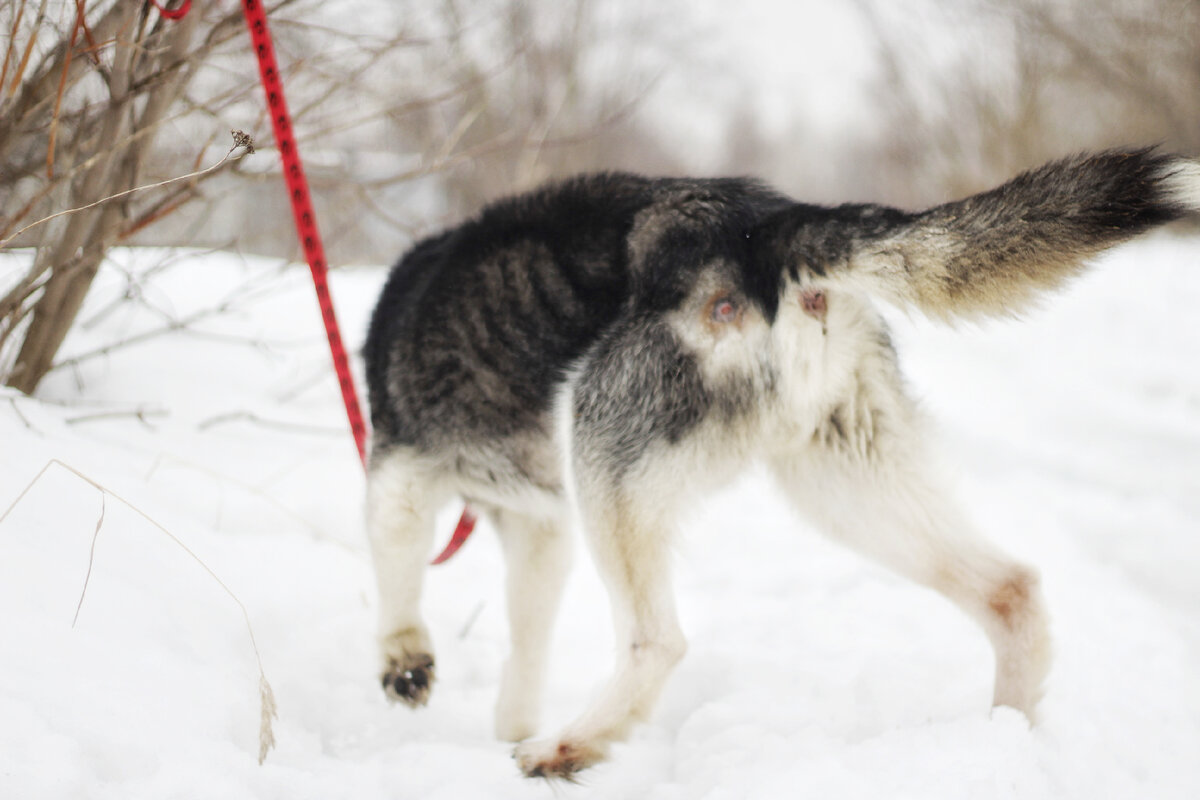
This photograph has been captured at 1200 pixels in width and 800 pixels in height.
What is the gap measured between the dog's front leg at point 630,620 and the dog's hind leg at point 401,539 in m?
0.66

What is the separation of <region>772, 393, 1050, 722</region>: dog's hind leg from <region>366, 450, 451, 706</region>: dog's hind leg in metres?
1.19

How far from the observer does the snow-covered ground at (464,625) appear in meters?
1.71

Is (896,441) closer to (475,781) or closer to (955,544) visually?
(955,544)

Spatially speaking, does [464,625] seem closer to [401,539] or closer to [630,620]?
[401,539]

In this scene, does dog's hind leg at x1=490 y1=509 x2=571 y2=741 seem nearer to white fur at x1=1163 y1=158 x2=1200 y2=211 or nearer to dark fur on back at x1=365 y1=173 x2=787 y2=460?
dark fur on back at x1=365 y1=173 x2=787 y2=460

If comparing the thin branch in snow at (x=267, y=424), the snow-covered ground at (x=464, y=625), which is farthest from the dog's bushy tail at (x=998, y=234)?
the thin branch in snow at (x=267, y=424)

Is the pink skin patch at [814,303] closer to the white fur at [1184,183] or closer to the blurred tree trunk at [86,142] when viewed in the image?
the white fur at [1184,183]

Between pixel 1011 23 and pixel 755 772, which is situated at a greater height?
pixel 1011 23

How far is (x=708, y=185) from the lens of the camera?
219cm

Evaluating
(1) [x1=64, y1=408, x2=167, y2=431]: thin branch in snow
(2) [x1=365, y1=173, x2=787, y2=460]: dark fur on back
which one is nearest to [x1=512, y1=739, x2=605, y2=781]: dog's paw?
(2) [x1=365, y1=173, x2=787, y2=460]: dark fur on back

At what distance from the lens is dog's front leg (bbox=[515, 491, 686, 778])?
1.97 metres

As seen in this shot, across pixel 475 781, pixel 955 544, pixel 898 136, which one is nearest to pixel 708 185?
pixel 955 544

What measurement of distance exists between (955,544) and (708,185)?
3.87 ft

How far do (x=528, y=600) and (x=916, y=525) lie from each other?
1278 millimetres
